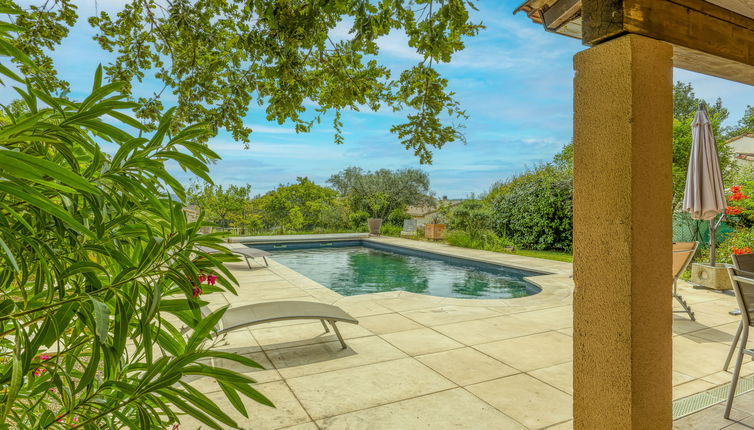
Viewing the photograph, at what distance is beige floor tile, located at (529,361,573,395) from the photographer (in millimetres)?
3123

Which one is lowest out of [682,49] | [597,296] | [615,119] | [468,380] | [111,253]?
[468,380]

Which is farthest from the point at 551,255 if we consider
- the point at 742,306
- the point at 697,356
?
the point at 742,306

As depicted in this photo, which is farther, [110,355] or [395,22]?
[395,22]

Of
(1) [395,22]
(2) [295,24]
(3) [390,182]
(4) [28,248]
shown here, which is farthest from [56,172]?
(3) [390,182]

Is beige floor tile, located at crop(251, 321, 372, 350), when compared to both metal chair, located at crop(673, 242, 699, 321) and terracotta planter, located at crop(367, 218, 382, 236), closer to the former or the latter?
metal chair, located at crop(673, 242, 699, 321)

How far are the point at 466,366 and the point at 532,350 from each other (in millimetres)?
823

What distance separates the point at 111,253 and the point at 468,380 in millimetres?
2856

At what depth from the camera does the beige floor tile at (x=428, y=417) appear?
255cm

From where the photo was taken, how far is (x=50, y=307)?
0.91m

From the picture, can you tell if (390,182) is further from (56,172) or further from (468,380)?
(56,172)

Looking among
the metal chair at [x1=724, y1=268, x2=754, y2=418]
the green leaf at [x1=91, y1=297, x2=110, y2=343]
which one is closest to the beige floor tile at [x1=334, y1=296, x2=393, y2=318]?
the metal chair at [x1=724, y1=268, x2=754, y2=418]

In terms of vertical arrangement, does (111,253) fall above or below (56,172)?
below

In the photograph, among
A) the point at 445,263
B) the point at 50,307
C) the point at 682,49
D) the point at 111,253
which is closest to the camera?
the point at 50,307

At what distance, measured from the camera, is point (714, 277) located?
20.6ft
